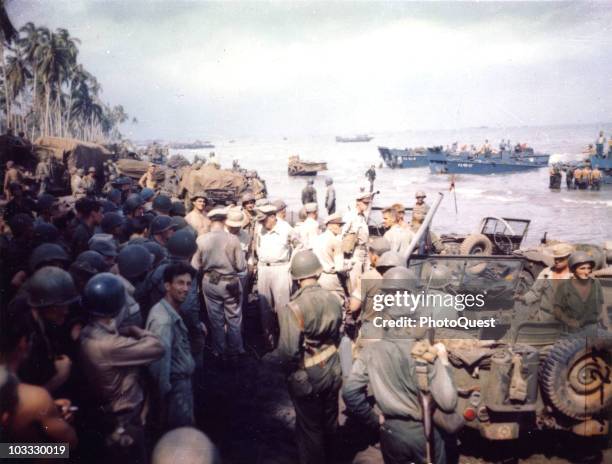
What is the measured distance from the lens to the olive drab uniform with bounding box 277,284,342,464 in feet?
11.6

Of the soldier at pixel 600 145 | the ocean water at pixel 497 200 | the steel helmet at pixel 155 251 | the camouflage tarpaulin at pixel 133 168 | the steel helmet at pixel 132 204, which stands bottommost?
the ocean water at pixel 497 200

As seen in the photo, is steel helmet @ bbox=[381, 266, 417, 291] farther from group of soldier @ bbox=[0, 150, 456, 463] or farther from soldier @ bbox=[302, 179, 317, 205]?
soldier @ bbox=[302, 179, 317, 205]

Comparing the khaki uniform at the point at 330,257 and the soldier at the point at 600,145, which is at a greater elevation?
the soldier at the point at 600,145

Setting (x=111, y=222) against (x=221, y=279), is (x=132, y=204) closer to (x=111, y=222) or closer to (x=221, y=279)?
(x=111, y=222)

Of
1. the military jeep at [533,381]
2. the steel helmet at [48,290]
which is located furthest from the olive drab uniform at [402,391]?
the steel helmet at [48,290]

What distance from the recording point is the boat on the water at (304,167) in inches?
1585

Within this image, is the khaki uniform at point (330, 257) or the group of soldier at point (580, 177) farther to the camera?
the group of soldier at point (580, 177)

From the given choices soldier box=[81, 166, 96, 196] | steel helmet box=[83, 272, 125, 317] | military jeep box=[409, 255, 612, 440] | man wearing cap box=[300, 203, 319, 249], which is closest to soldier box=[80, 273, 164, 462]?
steel helmet box=[83, 272, 125, 317]

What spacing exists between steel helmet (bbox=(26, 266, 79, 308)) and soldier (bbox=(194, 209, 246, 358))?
8.67ft

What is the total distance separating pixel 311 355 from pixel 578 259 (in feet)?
9.25

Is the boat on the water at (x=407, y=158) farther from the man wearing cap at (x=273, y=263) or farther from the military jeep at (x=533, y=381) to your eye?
the military jeep at (x=533, y=381)

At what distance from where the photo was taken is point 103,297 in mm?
2838

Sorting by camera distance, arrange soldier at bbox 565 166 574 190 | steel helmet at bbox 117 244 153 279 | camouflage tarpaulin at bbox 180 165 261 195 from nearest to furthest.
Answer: steel helmet at bbox 117 244 153 279, camouflage tarpaulin at bbox 180 165 261 195, soldier at bbox 565 166 574 190

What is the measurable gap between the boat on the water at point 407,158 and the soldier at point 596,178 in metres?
16.9
